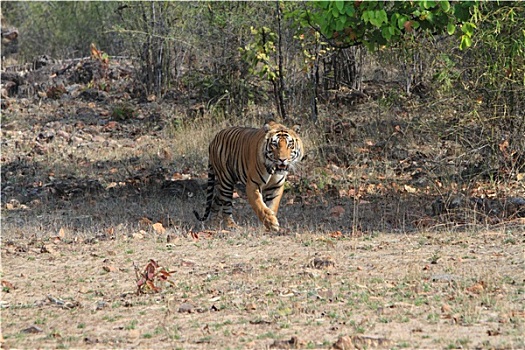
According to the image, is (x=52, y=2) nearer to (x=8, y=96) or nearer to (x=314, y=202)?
(x=8, y=96)

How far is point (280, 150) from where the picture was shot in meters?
9.71

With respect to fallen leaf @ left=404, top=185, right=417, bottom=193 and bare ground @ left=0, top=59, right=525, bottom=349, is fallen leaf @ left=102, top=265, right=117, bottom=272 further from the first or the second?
fallen leaf @ left=404, top=185, right=417, bottom=193

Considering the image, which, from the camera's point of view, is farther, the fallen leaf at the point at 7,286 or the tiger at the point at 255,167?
the tiger at the point at 255,167

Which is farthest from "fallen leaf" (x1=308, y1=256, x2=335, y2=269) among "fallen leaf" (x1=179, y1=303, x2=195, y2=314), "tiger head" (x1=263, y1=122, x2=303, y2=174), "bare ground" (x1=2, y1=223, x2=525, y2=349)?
"tiger head" (x1=263, y1=122, x2=303, y2=174)

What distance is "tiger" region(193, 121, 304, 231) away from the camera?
9781 millimetres

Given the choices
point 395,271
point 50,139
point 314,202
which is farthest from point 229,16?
point 395,271

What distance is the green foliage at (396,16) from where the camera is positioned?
905 cm

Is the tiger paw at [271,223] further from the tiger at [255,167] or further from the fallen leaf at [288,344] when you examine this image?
the fallen leaf at [288,344]

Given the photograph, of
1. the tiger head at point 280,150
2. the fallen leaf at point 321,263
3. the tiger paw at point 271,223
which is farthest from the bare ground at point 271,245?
the tiger head at point 280,150

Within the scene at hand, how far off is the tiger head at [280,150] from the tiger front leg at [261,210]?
0.30 m

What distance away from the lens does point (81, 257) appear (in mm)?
8398

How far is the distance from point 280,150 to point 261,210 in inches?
27.6

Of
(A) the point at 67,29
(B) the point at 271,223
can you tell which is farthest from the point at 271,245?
(A) the point at 67,29

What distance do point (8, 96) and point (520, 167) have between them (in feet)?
39.3
